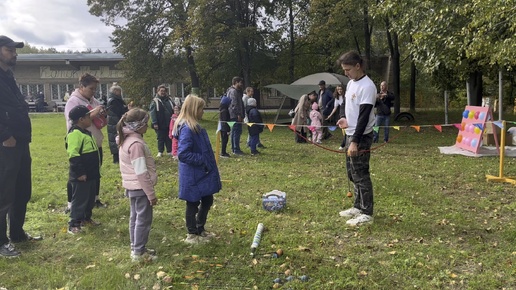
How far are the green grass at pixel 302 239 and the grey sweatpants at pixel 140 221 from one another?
6.9 inches

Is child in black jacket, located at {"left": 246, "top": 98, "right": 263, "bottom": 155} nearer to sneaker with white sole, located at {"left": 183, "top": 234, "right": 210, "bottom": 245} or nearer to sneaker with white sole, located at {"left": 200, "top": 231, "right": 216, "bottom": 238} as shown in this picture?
sneaker with white sole, located at {"left": 200, "top": 231, "right": 216, "bottom": 238}

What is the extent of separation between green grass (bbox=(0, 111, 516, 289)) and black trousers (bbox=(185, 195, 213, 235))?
226mm

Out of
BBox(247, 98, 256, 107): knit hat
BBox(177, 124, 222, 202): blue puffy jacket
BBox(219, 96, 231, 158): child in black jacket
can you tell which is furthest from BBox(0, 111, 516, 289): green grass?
BBox(247, 98, 256, 107): knit hat

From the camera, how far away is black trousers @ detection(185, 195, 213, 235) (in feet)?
14.8

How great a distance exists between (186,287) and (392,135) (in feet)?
41.2

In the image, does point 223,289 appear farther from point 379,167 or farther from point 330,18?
point 330,18

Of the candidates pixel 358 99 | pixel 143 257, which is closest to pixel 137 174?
pixel 143 257

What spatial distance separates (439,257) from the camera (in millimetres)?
4121

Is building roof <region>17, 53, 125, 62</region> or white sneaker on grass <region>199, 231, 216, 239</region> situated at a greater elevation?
building roof <region>17, 53, 125, 62</region>

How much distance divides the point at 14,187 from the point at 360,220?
3831 mm

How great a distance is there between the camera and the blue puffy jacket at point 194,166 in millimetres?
4242

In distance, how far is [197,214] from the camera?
4789 mm

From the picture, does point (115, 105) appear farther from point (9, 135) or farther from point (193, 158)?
point (193, 158)

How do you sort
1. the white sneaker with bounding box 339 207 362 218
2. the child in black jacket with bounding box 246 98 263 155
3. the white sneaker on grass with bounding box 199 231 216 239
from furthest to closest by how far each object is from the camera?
the child in black jacket with bounding box 246 98 263 155 < the white sneaker with bounding box 339 207 362 218 < the white sneaker on grass with bounding box 199 231 216 239
